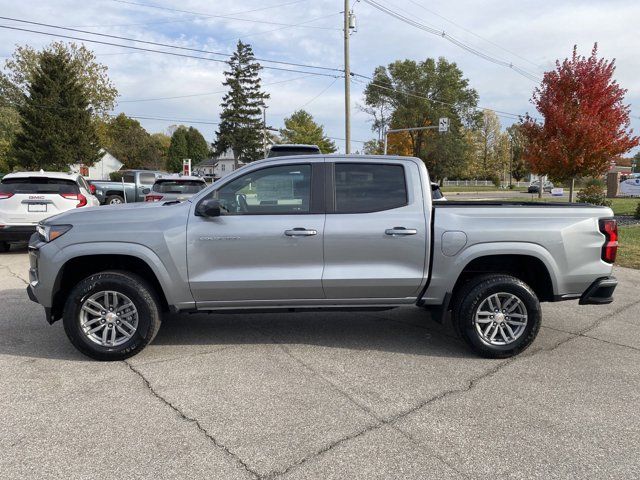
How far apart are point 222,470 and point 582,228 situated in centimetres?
374

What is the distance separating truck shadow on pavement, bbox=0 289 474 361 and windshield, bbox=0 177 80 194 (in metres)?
4.22

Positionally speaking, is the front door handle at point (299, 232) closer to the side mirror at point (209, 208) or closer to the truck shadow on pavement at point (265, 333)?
the side mirror at point (209, 208)

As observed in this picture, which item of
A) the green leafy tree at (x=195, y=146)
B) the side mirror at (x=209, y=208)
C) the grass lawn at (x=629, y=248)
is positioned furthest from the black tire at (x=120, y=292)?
the green leafy tree at (x=195, y=146)

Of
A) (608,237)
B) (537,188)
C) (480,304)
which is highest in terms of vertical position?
(537,188)

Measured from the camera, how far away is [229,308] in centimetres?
439

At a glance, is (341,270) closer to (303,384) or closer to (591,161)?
(303,384)

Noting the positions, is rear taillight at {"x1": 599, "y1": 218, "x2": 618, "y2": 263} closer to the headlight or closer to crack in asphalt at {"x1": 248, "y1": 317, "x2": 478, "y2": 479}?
crack in asphalt at {"x1": 248, "y1": 317, "x2": 478, "y2": 479}

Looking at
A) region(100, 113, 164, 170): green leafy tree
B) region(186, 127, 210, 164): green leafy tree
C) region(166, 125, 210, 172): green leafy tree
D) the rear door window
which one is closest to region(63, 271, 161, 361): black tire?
the rear door window

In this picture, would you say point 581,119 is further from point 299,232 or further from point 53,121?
point 53,121

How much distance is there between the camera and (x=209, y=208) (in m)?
4.13

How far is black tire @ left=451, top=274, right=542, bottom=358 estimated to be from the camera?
432 cm

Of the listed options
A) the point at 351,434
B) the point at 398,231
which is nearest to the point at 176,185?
the point at 398,231

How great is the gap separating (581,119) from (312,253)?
49.2ft

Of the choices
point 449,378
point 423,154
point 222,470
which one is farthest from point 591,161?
point 423,154
